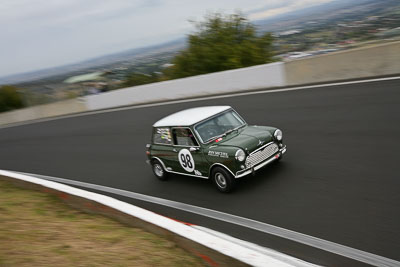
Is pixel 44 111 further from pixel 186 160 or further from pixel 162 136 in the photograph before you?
pixel 186 160

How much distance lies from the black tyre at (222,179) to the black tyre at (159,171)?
A: 165cm

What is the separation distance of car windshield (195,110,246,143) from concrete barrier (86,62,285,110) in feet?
24.4

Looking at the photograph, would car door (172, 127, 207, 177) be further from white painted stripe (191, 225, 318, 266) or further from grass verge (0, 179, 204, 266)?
grass verge (0, 179, 204, 266)

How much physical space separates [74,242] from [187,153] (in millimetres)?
3092

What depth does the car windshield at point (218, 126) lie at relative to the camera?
7.41 meters

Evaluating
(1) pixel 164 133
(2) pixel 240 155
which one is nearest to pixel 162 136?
(1) pixel 164 133

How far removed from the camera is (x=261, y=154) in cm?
702

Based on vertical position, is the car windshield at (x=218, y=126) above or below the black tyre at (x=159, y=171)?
above

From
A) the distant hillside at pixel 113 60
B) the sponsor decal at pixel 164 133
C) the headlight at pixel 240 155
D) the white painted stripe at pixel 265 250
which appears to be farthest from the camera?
the distant hillside at pixel 113 60

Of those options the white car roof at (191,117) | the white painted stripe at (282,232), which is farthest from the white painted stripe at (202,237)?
the white car roof at (191,117)

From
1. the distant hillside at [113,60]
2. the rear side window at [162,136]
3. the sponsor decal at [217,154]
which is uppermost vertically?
the distant hillside at [113,60]

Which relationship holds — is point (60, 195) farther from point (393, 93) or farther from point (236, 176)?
point (393, 93)

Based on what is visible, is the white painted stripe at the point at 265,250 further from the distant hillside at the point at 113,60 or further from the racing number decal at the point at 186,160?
the distant hillside at the point at 113,60

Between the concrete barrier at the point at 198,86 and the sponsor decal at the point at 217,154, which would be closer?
the sponsor decal at the point at 217,154
